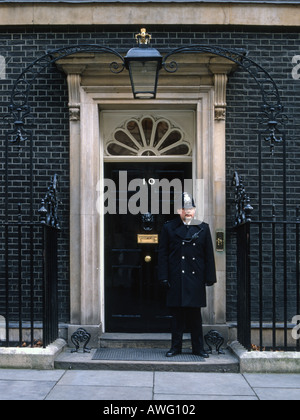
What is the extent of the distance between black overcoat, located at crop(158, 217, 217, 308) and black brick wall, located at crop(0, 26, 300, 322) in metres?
0.89

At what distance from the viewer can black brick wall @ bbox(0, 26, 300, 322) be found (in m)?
8.66

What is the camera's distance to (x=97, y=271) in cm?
865

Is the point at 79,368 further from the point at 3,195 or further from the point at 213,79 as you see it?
the point at 213,79

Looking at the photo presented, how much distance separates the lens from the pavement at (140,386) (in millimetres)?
6195

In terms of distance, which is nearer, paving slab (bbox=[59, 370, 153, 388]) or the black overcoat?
paving slab (bbox=[59, 370, 153, 388])

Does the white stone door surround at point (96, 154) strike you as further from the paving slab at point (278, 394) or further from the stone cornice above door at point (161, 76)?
the paving slab at point (278, 394)

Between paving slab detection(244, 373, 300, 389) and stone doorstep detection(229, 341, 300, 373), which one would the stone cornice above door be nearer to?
stone doorstep detection(229, 341, 300, 373)

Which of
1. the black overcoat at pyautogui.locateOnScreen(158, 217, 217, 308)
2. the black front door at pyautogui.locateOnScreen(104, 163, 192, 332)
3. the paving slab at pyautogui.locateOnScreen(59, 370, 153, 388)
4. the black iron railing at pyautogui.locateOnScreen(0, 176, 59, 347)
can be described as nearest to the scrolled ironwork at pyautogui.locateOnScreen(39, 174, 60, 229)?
the black iron railing at pyautogui.locateOnScreen(0, 176, 59, 347)

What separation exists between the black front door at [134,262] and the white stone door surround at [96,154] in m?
0.35

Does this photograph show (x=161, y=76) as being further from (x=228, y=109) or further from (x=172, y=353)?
(x=172, y=353)

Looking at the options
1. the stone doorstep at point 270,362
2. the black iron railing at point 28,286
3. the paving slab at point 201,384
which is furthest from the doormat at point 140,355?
the black iron railing at point 28,286

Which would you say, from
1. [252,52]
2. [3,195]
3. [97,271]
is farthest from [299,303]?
[3,195]

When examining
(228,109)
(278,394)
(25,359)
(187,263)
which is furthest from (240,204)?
(25,359)

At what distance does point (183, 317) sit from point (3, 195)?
288cm
